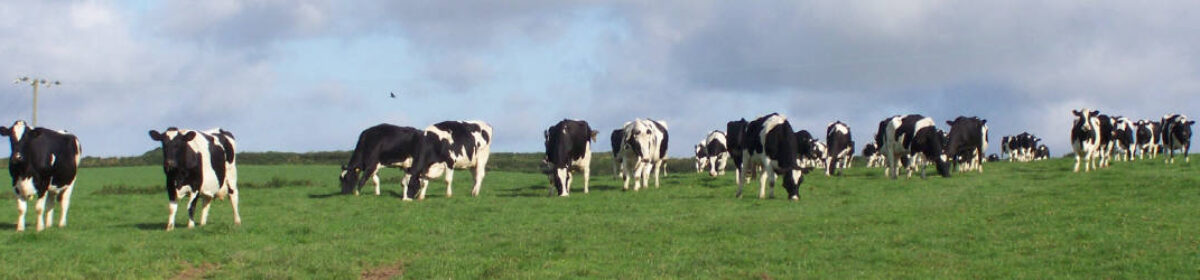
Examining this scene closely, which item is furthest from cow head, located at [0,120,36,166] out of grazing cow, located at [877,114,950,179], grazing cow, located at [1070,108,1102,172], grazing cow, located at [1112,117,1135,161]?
grazing cow, located at [1112,117,1135,161]

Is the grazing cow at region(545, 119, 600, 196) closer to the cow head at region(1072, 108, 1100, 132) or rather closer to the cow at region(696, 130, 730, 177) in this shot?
the cow at region(696, 130, 730, 177)

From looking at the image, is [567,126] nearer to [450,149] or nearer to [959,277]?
[450,149]

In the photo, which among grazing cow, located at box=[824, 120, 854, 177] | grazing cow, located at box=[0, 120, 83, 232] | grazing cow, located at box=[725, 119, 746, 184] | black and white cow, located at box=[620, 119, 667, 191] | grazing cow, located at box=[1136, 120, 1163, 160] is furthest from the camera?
grazing cow, located at box=[1136, 120, 1163, 160]

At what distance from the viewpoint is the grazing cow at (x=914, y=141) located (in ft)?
109

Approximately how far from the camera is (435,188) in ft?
114

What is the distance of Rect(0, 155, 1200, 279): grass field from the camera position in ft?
48.8

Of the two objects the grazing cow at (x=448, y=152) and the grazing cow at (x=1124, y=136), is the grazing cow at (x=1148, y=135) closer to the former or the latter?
the grazing cow at (x=1124, y=136)

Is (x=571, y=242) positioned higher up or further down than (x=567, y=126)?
further down

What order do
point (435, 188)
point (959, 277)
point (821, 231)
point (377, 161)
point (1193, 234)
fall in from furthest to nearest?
point (435, 188) → point (377, 161) → point (821, 231) → point (1193, 234) → point (959, 277)

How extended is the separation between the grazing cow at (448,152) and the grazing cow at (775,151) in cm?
809

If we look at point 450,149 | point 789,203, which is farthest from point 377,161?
point 789,203

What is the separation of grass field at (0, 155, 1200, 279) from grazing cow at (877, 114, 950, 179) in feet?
14.6

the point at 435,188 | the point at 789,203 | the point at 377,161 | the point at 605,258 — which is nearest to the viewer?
the point at 605,258

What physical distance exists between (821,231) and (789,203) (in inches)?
240
